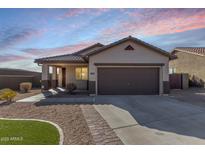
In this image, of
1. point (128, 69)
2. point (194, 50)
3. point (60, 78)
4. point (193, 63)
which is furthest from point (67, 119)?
point (194, 50)

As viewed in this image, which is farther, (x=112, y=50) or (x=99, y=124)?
(x=112, y=50)

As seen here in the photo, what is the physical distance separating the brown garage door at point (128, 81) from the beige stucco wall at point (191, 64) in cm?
1178

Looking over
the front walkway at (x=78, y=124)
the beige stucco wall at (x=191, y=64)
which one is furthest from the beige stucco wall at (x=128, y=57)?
the beige stucco wall at (x=191, y=64)

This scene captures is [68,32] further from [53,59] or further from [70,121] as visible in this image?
[70,121]

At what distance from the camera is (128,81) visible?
50.1 ft

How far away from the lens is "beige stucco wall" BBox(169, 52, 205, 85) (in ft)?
78.0

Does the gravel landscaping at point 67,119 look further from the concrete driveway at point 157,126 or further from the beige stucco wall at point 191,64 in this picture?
the beige stucco wall at point 191,64

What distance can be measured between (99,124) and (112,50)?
9245mm

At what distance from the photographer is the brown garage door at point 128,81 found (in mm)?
15211
